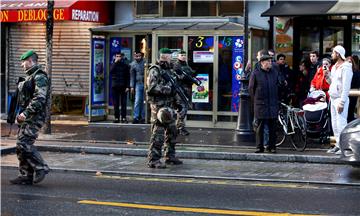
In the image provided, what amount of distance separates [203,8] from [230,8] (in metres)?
0.75

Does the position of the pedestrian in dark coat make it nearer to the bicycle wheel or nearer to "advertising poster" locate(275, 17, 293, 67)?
the bicycle wheel

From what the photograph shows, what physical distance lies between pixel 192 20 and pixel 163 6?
0.99 m

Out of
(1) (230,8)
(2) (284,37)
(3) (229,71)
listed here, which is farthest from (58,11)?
(2) (284,37)

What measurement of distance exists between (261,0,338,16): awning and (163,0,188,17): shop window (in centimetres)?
247

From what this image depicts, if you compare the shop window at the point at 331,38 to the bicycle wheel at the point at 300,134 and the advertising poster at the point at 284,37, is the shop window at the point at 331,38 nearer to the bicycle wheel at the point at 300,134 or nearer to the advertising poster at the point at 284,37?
the advertising poster at the point at 284,37

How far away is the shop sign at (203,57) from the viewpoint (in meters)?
16.9

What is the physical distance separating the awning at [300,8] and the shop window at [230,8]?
0.93m

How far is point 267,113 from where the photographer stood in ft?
40.7

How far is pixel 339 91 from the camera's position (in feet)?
40.9

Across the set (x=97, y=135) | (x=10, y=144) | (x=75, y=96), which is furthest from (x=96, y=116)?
(x=10, y=144)

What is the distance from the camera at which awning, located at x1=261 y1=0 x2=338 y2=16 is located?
1593cm

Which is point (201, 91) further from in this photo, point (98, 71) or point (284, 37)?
point (98, 71)

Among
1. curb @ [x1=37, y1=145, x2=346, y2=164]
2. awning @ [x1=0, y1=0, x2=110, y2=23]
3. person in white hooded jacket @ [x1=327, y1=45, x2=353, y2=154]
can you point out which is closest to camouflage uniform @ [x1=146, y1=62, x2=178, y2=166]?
→ curb @ [x1=37, y1=145, x2=346, y2=164]

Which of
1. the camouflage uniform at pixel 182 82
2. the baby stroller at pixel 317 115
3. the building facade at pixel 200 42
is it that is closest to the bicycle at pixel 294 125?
the baby stroller at pixel 317 115
